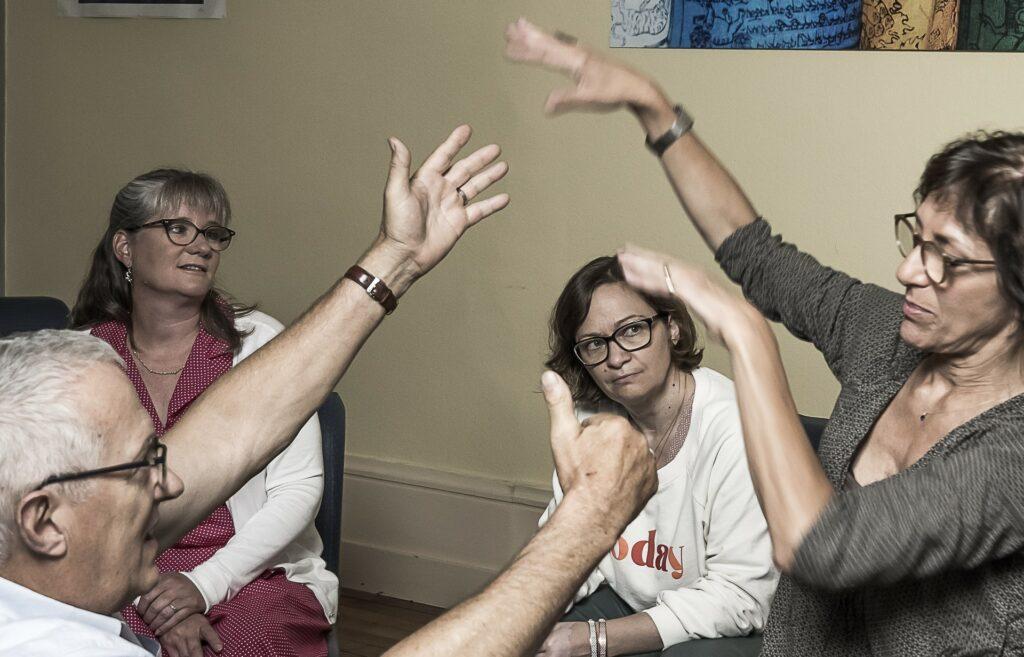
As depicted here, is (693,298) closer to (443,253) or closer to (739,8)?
(443,253)

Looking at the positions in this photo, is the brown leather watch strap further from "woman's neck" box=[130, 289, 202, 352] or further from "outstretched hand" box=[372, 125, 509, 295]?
"woman's neck" box=[130, 289, 202, 352]

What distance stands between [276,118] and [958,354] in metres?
2.91

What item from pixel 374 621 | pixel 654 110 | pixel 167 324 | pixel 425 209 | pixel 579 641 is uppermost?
pixel 654 110

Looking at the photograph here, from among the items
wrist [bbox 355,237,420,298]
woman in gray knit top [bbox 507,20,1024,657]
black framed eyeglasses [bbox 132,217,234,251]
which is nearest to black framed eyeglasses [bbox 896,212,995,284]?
woman in gray knit top [bbox 507,20,1024,657]

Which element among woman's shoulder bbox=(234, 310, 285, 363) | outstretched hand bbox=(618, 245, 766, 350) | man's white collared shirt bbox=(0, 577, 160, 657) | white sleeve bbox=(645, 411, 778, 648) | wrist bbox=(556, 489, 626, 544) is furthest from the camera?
woman's shoulder bbox=(234, 310, 285, 363)

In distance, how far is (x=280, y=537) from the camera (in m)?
2.52

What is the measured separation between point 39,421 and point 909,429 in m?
1.11

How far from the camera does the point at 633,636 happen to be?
2.32 m

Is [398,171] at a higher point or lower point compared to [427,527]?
higher

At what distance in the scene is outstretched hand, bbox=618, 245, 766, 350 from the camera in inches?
58.7

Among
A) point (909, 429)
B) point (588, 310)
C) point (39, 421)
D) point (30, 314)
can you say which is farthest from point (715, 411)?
point (30, 314)

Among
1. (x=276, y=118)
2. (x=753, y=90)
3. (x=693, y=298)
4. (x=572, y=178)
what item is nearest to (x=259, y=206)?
(x=276, y=118)

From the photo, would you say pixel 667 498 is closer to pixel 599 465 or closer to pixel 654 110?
pixel 654 110

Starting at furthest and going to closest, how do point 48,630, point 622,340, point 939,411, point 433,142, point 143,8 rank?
point 143,8 → point 433,142 → point 622,340 → point 939,411 → point 48,630
